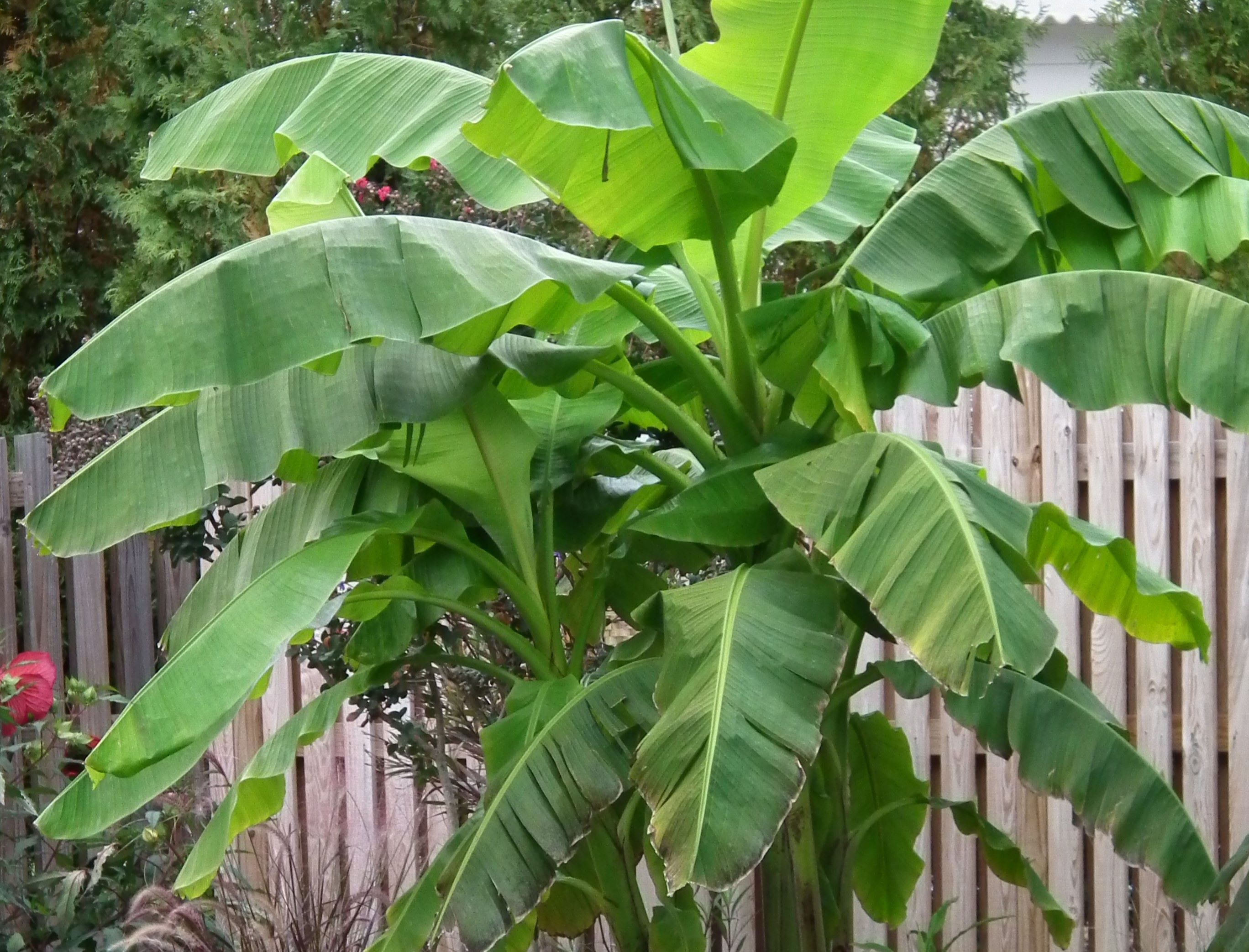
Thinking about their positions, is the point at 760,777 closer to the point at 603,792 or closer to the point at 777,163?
the point at 603,792

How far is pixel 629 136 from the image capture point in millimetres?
2229

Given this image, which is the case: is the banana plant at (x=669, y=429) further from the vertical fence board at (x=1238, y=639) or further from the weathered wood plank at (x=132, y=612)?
the weathered wood plank at (x=132, y=612)

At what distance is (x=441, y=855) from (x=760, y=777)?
114 cm

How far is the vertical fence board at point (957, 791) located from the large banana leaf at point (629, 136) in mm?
2105

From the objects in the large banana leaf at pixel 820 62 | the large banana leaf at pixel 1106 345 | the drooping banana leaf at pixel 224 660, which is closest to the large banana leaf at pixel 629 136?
the large banana leaf at pixel 820 62

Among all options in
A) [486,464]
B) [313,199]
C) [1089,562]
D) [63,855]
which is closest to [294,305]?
[486,464]

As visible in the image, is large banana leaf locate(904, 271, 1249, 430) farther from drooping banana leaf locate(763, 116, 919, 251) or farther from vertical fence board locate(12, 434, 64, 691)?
vertical fence board locate(12, 434, 64, 691)

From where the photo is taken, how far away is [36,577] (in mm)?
4750

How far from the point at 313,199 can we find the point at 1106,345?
1717mm

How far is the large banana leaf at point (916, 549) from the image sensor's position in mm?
1959

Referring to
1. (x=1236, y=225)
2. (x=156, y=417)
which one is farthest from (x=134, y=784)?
(x=1236, y=225)

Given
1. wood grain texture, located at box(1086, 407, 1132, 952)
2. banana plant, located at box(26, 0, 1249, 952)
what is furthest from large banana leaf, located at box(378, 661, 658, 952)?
wood grain texture, located at box(1086, 407, 1132, 952)

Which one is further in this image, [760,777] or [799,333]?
[799,333]

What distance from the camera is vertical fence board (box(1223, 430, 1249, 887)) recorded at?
414cm
